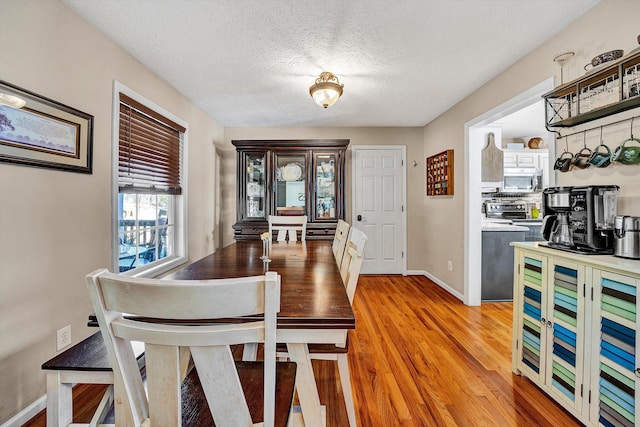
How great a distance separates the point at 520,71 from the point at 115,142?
10.7 feet

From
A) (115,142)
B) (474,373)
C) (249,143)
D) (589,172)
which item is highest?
(249,143)

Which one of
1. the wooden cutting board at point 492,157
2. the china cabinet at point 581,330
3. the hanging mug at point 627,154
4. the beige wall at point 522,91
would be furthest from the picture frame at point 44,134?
the wooden cutting board at point 492,157

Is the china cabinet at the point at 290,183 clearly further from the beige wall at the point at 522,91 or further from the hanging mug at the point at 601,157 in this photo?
the hanging mug at the point at 601,157

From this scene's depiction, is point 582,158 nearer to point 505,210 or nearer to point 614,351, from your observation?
point 614,351

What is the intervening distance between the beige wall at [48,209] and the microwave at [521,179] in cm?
530

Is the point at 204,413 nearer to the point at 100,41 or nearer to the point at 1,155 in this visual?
the point at 1,155

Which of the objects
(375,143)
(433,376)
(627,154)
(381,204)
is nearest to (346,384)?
(433,376)

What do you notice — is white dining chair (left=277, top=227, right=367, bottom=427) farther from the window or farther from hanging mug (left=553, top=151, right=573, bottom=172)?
the window

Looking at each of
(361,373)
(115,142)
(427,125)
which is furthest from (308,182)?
(361,373)

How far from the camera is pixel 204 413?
2.88 feet

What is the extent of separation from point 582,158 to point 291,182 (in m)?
3.11

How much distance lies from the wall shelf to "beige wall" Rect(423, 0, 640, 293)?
102mm

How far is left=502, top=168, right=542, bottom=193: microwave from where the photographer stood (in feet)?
15.9

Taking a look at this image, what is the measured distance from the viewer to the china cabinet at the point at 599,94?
1.53m
